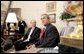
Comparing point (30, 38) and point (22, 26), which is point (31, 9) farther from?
point (30, 38)

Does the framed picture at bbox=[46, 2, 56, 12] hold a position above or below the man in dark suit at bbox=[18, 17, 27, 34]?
above

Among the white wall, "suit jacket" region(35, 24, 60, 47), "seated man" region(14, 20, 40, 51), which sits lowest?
"seated man" region(14, 20, 40, 51)

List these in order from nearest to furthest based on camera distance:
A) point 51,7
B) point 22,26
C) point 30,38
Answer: point 30,38
point 51,7
point 22,26

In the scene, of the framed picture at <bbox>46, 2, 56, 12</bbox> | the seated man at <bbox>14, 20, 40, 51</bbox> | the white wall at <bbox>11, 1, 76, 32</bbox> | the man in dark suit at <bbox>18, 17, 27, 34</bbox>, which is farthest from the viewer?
the man in dark suit at <bbox>18, 17, 27, 34</bbox>

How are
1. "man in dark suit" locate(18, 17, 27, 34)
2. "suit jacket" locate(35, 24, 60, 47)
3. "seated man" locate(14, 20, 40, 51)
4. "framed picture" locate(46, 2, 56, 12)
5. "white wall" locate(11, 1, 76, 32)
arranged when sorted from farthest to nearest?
"man in dark suit" locate(18, 17, 27, 34) → "white wall" locate(11, 1, 76, 32) → "framed picture" locate(46, 2, 56, 12) → "seated man" locate(14, 20, 40, 51) → "suit jacket" locate(35, 24, 60, 47)

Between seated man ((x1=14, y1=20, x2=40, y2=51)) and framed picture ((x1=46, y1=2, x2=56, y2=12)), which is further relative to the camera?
framed picture ((x1=46, y1=2, x2=56, y2=12))

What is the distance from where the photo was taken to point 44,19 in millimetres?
2961

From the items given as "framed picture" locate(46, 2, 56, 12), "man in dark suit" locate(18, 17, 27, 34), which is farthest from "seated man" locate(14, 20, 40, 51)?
"man in dark suit" locate(18, 17, 27, 34)

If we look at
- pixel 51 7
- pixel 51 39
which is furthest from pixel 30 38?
pixel 51 39

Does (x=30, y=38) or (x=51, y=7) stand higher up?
(x=51, y=7)

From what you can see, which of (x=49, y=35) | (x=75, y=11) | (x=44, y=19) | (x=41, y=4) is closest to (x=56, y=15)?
(x=41, y=4)

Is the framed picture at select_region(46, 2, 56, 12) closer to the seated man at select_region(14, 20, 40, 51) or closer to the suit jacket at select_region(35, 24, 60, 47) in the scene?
the seated man at select_region(14, 20, 40, 51)

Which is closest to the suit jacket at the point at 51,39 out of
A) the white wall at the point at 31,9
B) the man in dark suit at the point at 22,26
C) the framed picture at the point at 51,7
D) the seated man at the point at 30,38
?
the seated man at the point at 30,38

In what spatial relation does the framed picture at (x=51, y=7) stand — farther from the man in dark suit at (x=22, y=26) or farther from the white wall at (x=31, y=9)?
the man in dark suit at (x=22, y=26)
